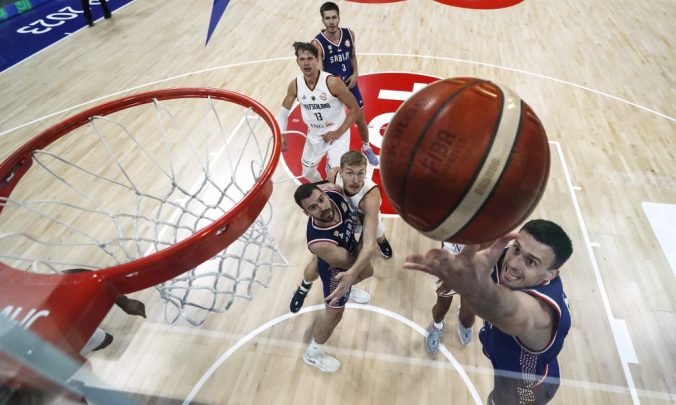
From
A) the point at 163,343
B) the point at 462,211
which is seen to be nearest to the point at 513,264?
the point at 462,211

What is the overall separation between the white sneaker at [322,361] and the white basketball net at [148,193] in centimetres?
65

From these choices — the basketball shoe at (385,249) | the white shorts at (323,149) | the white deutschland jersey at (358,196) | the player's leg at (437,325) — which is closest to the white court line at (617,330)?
the player's leg at (437,325)

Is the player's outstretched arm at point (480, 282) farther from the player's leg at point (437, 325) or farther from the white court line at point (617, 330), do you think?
the white court line at point (617, 330)

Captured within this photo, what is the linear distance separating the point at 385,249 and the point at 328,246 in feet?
Result: 3.72

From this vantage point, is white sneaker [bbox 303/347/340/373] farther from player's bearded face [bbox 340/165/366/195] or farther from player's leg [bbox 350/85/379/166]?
player's leg [bbox 350/85/379/166]

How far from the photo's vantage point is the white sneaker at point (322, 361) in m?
2.48

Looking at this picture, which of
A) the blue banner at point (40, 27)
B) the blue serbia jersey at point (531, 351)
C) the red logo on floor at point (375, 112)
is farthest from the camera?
the blue banner at point (40, 27)

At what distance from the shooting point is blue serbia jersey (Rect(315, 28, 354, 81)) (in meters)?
3.76

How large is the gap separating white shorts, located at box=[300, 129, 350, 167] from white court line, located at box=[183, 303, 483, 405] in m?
1.17

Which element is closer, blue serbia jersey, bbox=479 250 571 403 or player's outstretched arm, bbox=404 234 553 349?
player's outstretched arm, bbox=404 234 553 349

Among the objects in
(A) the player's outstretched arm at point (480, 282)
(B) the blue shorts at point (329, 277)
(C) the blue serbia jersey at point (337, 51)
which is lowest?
(B) the blue shorts at point (329, 277)

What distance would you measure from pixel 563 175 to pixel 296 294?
285 centimetres

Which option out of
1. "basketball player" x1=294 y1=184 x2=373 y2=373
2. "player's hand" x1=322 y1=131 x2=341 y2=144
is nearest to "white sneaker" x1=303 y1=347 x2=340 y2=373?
"basketball player" x1=294 y1=184 x2=373 y2=373

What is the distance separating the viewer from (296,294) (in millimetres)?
2787
